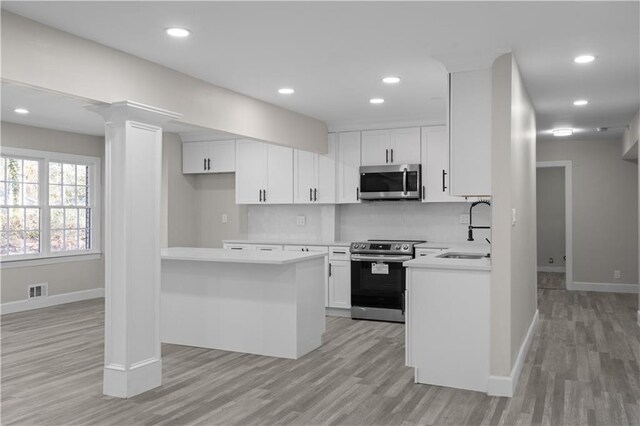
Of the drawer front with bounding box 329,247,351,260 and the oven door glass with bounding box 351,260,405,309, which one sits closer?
the oven door glass with bounding box 351,260,405,309

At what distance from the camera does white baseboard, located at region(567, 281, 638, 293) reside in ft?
26.7

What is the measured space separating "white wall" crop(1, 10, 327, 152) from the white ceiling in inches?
3.5

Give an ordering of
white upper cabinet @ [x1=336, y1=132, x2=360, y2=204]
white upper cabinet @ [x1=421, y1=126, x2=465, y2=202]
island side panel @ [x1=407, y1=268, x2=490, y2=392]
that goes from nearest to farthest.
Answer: island side panel @ [x1=407, y1=268, x2=490, y2=392] → white upper cabinet @ [x1=421, y1=126, x2=465, y2=202] → white upper cabinet @ [x1=336, y1=132, x2=360, y2=204]

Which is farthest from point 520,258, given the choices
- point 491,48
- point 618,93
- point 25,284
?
point 25,284

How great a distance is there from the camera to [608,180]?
26.9 feet

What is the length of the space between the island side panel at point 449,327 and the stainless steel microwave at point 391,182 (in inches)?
103

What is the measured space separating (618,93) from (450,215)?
2345mm

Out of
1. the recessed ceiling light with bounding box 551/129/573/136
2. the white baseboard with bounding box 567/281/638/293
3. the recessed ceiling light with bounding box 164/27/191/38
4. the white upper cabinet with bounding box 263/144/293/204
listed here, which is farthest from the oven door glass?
the white baseboard with bounding box 567/281/638/293

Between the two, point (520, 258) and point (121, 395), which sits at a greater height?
point (520, 258)

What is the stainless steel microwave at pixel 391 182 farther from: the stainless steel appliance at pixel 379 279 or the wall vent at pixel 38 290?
the wall vent at pixel 38 290

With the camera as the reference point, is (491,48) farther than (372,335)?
No

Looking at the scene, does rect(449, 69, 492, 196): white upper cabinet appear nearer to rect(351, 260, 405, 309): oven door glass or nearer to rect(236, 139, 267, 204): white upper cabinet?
rect(351, 260, 405, 309): oven door glass

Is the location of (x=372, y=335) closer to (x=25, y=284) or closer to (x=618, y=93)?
(x=618, y=93)

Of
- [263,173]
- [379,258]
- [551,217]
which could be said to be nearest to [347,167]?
[263,173]
